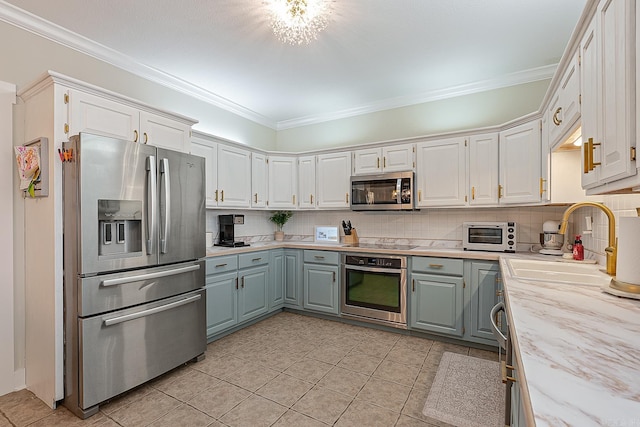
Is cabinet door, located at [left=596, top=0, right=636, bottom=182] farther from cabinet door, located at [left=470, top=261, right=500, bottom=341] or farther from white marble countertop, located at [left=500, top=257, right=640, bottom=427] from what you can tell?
cabinet door, located at [left=470, top=261, right=500, bottom=341]

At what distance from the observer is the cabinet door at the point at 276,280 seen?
3783 millimetres

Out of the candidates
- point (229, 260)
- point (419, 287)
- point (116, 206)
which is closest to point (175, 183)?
point (116, 206)

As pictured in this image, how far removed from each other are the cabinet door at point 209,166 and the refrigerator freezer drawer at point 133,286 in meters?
0.96

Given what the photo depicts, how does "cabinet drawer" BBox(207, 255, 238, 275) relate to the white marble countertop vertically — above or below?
below

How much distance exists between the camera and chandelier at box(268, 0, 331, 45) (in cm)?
213

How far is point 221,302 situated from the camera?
123 inches

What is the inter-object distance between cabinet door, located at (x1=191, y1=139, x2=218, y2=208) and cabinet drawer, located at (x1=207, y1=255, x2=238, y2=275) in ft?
2.05

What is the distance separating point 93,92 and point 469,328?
12.1 feet

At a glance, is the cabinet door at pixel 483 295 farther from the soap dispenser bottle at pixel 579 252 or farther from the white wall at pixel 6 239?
the white wall at pixel 6 239

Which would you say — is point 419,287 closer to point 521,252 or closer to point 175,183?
point 521,252

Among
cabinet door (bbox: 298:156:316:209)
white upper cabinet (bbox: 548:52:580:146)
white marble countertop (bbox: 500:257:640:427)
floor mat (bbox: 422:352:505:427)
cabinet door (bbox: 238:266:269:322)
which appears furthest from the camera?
cabinet door (bbox: 298:156:316:209)

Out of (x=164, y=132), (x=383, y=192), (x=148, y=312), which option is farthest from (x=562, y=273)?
(x=164, y=132)

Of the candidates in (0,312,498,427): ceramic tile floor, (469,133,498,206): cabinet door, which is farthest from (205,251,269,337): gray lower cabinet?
(469,133,498,206): cabinet door

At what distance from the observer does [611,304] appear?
4.12 feet
